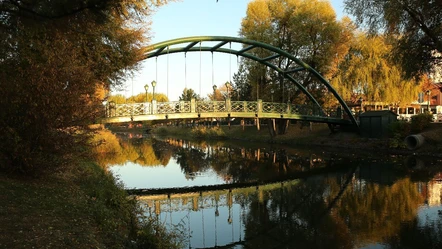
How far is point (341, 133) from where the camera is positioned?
1334 inches

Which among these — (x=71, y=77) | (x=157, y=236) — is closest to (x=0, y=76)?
(x=71, y=77)

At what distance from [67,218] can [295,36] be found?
33.4 metres

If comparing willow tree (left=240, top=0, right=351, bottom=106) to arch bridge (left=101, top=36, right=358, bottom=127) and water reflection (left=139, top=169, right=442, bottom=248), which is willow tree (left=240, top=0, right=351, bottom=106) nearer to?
arch bridge (left=101, top=36, right=358, bottom=127)

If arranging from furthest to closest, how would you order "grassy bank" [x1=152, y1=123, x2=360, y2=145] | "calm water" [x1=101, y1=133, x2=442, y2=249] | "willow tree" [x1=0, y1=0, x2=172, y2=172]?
"grassy bank" [x1=152, y1=123, x2=360, y2=145]
"calm water" [x1=101, y1=133, x2=442, y2=249]
"willow tree" [x1=0, y1=0, x2=172, y2=172]

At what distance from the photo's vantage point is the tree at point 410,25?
1752 cm

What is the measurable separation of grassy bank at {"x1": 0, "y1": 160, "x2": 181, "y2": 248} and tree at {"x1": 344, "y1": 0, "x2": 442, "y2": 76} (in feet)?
53.8

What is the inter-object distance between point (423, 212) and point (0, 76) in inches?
464

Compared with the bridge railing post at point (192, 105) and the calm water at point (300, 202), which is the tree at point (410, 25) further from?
the bridge railing post at point (192, 105)

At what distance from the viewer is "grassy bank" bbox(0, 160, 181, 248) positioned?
206 inches

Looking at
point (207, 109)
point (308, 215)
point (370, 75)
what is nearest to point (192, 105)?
point (207, 109)

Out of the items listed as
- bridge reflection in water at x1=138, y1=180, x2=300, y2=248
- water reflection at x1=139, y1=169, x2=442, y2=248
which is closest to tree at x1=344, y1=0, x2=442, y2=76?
water reflection at x1=139, y1=169, x2=442, y2=248

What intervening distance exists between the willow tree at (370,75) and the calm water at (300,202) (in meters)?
15.6

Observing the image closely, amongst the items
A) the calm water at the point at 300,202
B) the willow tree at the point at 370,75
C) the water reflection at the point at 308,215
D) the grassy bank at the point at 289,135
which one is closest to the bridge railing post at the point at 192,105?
the calm water at the point at 300,202

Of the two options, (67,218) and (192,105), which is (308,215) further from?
(192,105)
